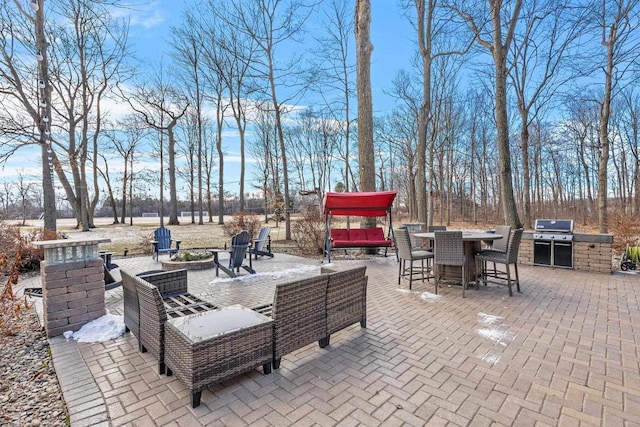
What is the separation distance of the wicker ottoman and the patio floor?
6.4 inches

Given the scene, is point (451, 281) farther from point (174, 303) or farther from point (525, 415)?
point (174, 303)

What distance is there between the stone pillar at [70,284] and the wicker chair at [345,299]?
2.48m

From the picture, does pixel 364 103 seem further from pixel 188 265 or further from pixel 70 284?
pixel 70 284

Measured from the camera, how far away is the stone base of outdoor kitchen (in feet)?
20.7

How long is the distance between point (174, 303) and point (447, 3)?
10924 mm

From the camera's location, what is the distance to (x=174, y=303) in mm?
3229

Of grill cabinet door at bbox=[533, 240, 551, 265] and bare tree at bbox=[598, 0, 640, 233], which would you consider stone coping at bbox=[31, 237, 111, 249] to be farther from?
bare tree at bbox=[598, 0, 640, 233]

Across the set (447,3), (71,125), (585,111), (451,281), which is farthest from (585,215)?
(71,125)

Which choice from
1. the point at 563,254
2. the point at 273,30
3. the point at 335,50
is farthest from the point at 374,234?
the point at 335,50

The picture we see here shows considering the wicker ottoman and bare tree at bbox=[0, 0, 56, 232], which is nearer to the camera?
the wicker ottoman

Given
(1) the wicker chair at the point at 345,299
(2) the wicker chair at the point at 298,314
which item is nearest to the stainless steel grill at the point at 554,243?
(1) the wicker chair at the point at 345,299

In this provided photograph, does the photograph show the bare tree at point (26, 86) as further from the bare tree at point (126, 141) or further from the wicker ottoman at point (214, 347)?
the bare tree at point (126, 141)

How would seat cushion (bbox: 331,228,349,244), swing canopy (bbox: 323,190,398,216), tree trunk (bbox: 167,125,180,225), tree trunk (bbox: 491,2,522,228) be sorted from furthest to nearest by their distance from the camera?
1. tree trunk (bbox: 167,125,180,225)
2. seat cushion (bbox: 331,228,349,244)
3. tree trunk (bbox: 491,2,522,228)
4. swing canopy (bbox: 323,190,398,216)

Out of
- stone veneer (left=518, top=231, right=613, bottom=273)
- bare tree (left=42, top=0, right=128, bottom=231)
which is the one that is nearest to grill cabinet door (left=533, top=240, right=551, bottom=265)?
stone veneer (left=518, top=231, right=613, bottom=273)
